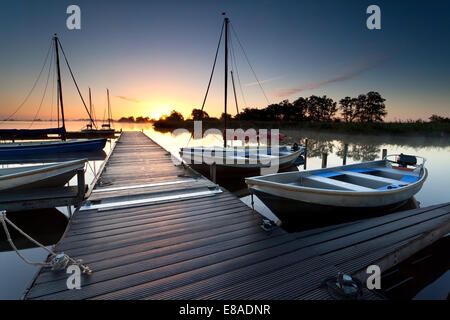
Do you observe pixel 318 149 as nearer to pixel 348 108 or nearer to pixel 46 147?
pixel 46 147

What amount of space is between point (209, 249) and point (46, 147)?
720 inches

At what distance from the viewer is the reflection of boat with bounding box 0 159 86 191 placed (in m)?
5.66

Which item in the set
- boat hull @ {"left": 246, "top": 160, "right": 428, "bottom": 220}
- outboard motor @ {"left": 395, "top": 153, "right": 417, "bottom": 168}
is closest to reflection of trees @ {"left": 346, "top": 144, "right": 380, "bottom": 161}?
outboard motor @ {"left": 395, "top": 153, "right": 417, "bottom": 168}

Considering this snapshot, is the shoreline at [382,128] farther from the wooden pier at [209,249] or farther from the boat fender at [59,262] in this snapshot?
the boat fender at [59,262]

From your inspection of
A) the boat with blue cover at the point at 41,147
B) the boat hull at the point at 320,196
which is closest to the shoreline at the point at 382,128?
the boat with blue cover at the point at 41,147

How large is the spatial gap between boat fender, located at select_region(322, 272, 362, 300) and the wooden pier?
10 cm

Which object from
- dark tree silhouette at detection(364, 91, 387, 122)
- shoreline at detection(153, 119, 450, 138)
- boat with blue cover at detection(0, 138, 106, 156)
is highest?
dark tree silhouette at detection(364, 91, 387, 122)

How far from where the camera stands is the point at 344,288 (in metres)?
2.33

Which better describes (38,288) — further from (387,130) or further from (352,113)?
(352,113)

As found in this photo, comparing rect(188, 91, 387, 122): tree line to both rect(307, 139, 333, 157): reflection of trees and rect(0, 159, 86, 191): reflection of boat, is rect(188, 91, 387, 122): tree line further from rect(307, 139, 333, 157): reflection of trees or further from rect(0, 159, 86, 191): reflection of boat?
rect(0, 159, 86, 191): reflection of boat

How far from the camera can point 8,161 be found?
1444 cm

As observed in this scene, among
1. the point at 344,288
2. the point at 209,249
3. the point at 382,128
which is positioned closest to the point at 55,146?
the point at 209,249
